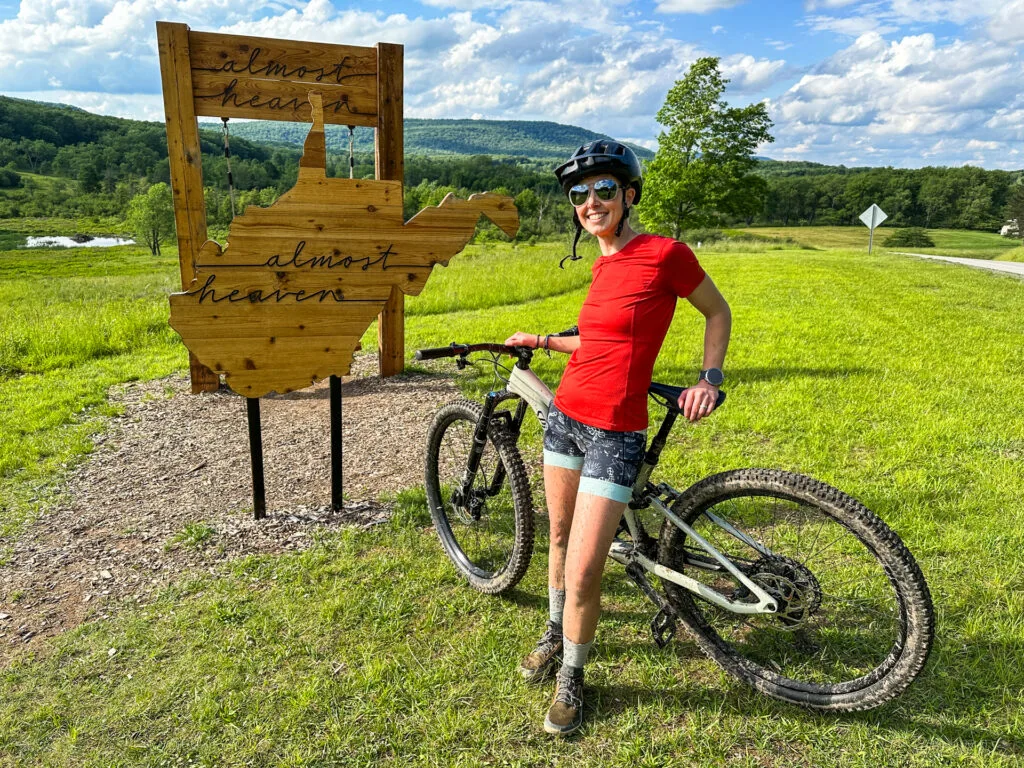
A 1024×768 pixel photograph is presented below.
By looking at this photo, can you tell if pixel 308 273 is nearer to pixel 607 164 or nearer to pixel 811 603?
pixel 607 164

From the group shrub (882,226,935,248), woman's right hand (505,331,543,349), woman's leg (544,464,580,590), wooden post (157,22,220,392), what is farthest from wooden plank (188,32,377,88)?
shrub (882,226,935,248)

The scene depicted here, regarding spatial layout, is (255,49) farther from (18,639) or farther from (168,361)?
A: (18,639)

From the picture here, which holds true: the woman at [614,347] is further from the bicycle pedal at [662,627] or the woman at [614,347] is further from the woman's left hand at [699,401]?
the bicycle pedal at [662,627]

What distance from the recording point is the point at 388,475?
4.86 metres

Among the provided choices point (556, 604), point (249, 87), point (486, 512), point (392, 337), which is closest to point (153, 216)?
point (392, 337)

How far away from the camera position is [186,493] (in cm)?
459

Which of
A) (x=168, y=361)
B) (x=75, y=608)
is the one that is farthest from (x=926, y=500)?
(x=168, y=361)

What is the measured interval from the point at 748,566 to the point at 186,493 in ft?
13.3

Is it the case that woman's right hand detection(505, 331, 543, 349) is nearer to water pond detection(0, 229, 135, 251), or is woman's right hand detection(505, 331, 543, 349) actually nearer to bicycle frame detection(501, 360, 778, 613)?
bicycle frame detection(501, 360, 778, 613)

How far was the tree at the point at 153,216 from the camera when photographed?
235 ft

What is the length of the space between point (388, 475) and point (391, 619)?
1.83 m

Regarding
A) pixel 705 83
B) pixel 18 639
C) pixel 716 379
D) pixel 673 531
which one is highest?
pixel 705 83

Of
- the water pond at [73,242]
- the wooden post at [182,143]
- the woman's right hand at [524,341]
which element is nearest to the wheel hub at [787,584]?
the woman's right hand at [524,341]

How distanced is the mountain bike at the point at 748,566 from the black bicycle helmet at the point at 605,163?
32.1 inches
